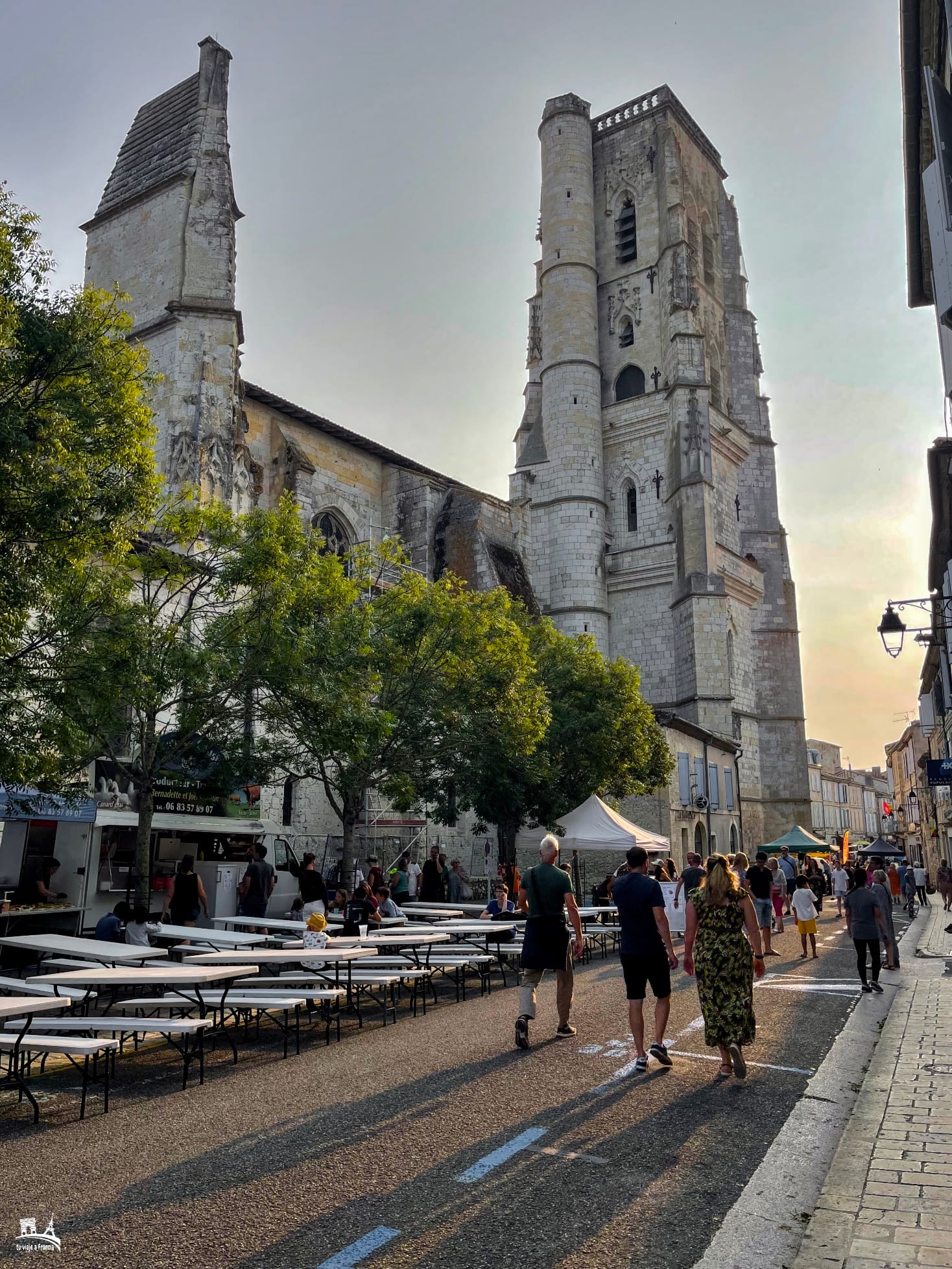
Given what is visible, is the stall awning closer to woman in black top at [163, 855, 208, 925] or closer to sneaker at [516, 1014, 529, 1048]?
woman in black top at [163, 855, 208, 925]

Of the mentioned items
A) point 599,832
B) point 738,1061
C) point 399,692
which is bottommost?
point 738,1061

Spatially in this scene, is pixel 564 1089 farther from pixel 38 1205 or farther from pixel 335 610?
pixel 335 610

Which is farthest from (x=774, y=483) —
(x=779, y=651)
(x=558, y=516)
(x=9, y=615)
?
(x=9, y=615)

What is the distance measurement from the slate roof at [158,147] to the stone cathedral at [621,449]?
3.0 inches

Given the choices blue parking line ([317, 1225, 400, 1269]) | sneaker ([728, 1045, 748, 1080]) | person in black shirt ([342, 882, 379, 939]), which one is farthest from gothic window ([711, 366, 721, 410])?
blue parking line ([317, 1225, 400, 1269])

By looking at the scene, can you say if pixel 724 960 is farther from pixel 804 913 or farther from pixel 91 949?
pixel 804 913

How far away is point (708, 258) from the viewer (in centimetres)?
4231

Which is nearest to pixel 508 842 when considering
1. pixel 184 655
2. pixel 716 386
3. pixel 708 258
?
pixel 184 655

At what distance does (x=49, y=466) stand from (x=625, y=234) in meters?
37.8

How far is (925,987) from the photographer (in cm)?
990

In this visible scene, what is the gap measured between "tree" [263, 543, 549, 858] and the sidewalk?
8306mm

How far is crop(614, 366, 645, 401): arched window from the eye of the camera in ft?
128

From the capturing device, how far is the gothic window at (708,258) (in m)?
42.0

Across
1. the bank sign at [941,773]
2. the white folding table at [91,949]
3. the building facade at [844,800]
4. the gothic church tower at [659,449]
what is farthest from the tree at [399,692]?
the building facade at [844,800]
